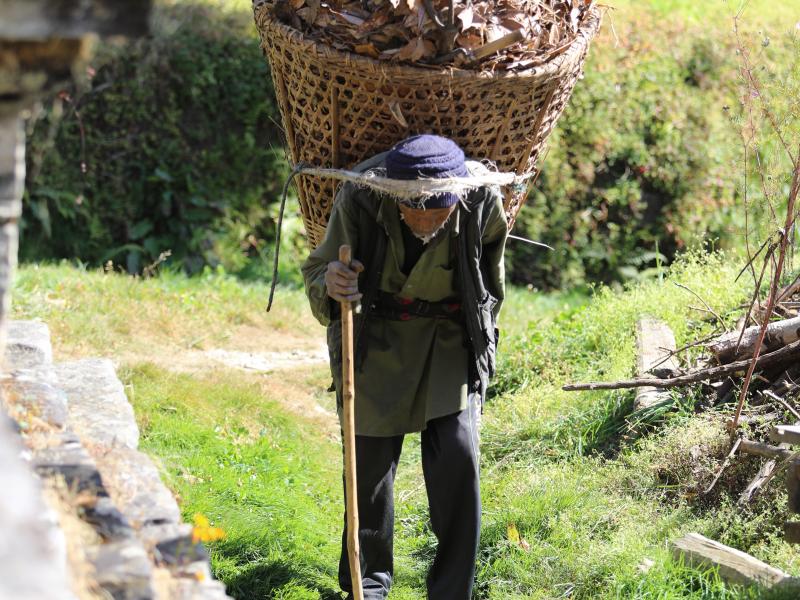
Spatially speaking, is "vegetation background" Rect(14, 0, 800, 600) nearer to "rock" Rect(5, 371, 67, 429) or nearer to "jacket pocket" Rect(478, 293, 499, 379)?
"rock" Rect(5, 371, 67, 429)

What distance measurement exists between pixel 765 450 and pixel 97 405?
3.07 meters

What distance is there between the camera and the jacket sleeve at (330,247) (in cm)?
414

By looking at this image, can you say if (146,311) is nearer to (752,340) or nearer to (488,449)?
(488,449)

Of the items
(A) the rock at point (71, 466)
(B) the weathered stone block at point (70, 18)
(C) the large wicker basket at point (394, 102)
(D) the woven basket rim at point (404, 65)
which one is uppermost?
(B) the weathered stone block at point (70, 18)

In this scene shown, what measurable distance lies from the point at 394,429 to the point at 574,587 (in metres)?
1.13

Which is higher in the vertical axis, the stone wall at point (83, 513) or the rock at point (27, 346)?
the stone wall at point (83, 513)

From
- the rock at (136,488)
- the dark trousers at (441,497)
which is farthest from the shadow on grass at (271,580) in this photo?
the rock at (136,488)

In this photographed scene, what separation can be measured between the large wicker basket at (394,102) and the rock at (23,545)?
2.19 metres

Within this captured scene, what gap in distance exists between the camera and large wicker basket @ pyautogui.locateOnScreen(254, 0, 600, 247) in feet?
13.3

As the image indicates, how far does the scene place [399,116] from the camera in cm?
410

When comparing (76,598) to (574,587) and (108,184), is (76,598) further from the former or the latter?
(108,184)

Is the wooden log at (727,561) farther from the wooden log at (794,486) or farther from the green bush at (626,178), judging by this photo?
the green bush at (626,178)

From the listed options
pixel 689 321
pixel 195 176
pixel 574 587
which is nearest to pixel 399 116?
pixel 574 587

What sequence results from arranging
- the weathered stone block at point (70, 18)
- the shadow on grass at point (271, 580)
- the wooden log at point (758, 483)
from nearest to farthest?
the weathered stone block at point (70, 18) → the shadow on grass at point (271, 580) → the wooden log at point (758, 483)
